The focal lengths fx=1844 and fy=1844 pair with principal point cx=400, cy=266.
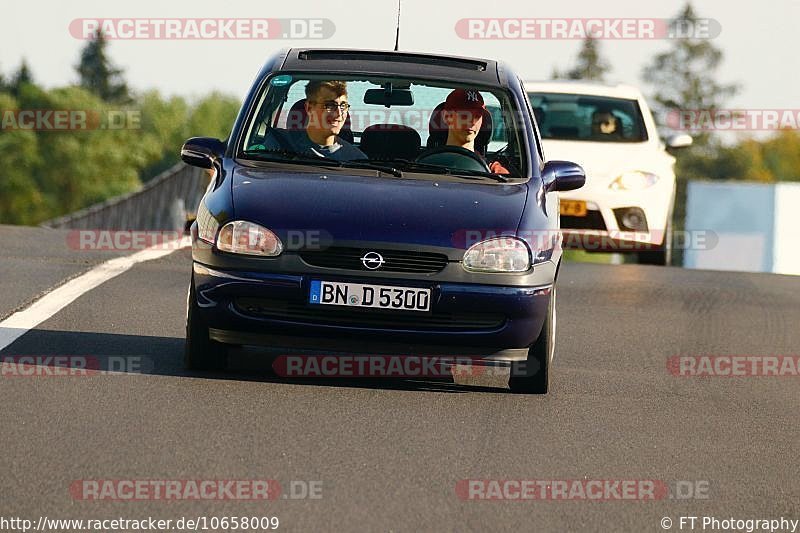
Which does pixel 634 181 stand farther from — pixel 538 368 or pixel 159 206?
pixel 159 206

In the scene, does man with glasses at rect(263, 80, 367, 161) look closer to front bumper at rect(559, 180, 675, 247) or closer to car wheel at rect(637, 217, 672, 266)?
front bumper at rect(559, 180, 675, 247)

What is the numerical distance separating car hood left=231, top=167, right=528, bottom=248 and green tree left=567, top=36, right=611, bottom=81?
155 metres

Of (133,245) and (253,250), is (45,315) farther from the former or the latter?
(133,245)

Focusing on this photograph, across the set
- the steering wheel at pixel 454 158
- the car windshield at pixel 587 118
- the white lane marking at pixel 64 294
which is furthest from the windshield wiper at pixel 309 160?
the car windshield at pixel 587 118

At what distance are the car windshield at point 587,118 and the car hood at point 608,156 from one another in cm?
22

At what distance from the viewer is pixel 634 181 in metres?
17.7

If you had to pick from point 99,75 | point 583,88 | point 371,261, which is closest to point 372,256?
point 371,261

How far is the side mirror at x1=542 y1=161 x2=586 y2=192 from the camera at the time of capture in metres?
9.72

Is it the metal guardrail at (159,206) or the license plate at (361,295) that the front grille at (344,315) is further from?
the metal guardrail at (159,206)

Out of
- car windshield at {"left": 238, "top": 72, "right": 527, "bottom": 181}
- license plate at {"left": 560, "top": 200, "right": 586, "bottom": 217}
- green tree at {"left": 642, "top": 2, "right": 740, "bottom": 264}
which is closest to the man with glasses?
car windshield at {"left": 238, "top": 72, "right": 527, "bottom": 181}

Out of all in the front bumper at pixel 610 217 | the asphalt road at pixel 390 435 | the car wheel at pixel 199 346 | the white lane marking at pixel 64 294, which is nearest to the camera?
the asphalt road at pixel 390 435

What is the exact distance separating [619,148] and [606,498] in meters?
12.0

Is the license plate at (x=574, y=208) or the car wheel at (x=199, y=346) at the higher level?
the license plate at (x=574, y=208)

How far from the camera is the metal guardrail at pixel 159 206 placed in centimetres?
4147
